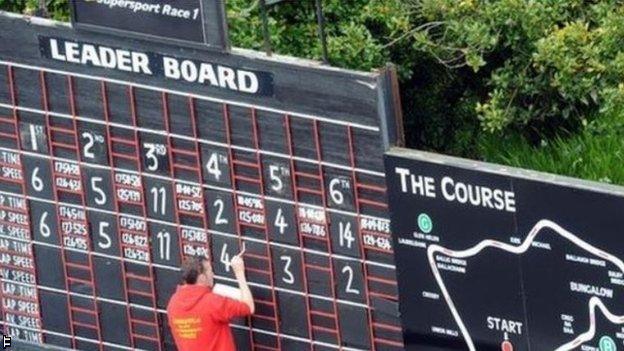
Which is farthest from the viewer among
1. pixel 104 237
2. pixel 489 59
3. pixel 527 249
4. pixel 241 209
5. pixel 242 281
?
pixel 489 59

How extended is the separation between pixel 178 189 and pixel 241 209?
48cm

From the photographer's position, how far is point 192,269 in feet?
52.5

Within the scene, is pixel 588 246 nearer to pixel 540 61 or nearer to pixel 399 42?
pixel 540 61

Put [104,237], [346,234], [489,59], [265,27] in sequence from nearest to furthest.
→ [265,27] < [346,234] < [104,237] < [489,59]

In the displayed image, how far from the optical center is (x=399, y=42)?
17.1 metres

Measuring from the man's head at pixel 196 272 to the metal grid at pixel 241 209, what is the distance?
0.23 meters

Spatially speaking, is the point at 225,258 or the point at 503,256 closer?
the point at 503,256

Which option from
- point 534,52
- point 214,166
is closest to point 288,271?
point 214,166

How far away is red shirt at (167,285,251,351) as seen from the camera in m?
16.0

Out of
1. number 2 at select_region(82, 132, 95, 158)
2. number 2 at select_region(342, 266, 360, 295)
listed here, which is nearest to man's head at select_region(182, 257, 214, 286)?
number 2 at select_region(342, 266, 360, 295)

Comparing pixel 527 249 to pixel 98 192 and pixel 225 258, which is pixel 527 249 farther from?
pixel 98 192

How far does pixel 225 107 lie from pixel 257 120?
23cm

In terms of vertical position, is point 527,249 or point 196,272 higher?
point 527,249

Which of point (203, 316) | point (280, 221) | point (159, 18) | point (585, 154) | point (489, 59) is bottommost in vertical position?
point (203, 316)
